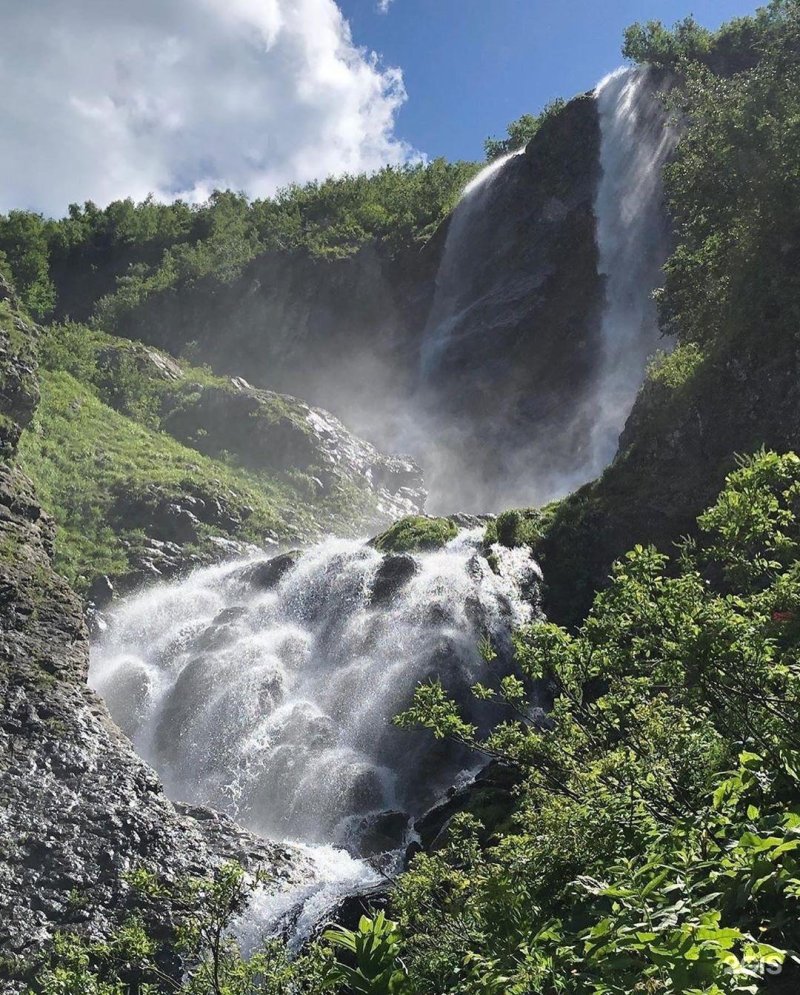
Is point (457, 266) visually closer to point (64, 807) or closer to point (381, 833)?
point (381, 833)

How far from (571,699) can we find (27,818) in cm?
1226

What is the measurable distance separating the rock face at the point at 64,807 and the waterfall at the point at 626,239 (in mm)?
24809

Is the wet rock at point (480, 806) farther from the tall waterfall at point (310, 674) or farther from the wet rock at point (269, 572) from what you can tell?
the wet rock at point (269, 572)

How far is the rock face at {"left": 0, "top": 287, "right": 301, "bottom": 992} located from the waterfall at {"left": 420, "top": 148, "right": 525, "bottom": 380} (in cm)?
3128

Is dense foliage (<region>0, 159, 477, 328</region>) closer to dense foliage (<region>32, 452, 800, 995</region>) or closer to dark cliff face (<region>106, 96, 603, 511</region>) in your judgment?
dark cliff face (<region>106, 96, 603, 511</region>)

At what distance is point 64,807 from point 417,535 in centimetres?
1531

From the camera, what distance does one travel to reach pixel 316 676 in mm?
24516

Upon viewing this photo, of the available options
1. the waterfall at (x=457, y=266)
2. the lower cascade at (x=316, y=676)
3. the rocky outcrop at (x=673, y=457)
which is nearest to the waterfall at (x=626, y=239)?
the waterfall at (x=457, y=266)

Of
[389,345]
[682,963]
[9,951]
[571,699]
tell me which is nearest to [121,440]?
[389,345]

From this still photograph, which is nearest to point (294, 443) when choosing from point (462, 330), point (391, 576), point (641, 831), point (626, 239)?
point (462, 330)

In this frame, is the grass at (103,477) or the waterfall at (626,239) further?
the waterfall at (626,239)

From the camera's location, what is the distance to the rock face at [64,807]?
14211mm

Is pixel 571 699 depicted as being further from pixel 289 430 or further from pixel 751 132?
pixel 289 430

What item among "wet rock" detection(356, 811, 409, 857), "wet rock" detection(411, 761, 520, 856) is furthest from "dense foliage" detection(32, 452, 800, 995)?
"wet rock" detection(356, 811, 409, 857)
